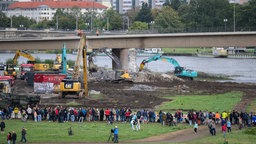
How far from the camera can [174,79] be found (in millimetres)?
108812

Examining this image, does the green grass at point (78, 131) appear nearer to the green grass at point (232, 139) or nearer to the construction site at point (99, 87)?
the green grass at point (232, 139)

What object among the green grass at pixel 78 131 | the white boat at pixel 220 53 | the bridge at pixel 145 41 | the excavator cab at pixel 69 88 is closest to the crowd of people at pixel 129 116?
the green grass at pixel 78 131

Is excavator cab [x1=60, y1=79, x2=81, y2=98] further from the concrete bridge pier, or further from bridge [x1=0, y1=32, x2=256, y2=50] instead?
the concrete bridge pier

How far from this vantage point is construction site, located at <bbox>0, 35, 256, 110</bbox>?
76.1m

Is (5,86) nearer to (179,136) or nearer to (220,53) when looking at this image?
(179,136)

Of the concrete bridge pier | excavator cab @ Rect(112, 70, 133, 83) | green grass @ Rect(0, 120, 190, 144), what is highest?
the concrete bridge pier

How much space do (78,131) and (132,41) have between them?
5808cm

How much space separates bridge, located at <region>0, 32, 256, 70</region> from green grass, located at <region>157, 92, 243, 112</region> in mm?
21133

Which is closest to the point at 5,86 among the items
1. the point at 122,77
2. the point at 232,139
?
the point at 122,77

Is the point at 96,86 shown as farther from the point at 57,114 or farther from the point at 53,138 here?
the point at 53,138

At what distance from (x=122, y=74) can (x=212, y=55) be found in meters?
93.0

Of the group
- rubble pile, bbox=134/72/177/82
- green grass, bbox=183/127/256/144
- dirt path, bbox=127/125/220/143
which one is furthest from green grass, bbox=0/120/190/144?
rubble pile, bbox=134/72/177/82

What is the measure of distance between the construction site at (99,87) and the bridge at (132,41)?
2.31m

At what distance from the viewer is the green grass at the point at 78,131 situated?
53.1 m
